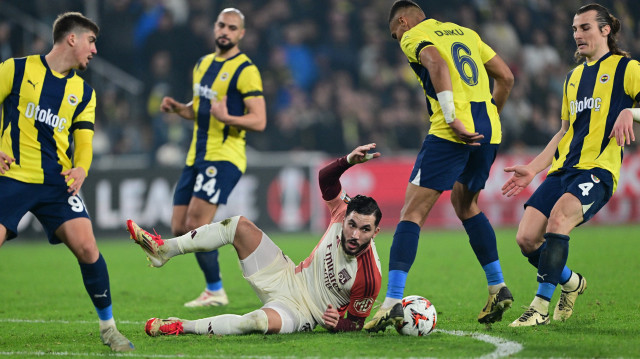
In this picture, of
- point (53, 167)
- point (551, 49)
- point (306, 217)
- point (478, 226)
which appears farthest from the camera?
point (551, 49)

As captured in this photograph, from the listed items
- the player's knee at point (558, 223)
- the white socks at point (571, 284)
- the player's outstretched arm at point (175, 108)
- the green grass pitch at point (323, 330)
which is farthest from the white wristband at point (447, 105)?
the player's outstretched arm at point (175, 108)

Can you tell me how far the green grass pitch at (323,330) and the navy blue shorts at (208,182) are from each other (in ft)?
3.42

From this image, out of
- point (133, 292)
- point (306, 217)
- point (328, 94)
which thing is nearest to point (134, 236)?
point (133, 292)

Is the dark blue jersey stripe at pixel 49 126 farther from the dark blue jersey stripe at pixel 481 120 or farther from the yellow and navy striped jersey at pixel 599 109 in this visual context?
the yellow and navy striped jersey at pixel 599 109

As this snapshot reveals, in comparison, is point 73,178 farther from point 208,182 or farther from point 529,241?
point 529,241

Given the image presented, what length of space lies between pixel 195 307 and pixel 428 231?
8.76 meters

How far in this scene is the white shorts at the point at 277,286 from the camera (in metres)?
5.59

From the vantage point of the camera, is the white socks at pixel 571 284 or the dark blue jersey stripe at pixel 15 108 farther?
the white socks at pixel 571 284

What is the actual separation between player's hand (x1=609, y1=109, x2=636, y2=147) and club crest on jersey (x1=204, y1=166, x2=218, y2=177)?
3.79m

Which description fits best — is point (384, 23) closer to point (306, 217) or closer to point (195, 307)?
point (306, 217)

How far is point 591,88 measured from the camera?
595cm

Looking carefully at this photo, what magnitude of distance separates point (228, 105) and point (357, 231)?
9.75 feet

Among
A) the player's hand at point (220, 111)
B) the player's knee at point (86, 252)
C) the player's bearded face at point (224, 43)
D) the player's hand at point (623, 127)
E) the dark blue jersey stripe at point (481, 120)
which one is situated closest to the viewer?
the player's knee at point (86, 252)

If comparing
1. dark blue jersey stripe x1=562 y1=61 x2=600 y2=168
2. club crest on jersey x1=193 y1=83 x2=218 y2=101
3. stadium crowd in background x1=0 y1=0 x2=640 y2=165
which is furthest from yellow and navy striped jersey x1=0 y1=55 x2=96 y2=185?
stadium crowd in background x1=0 y1=0 x2=640 y2=165
